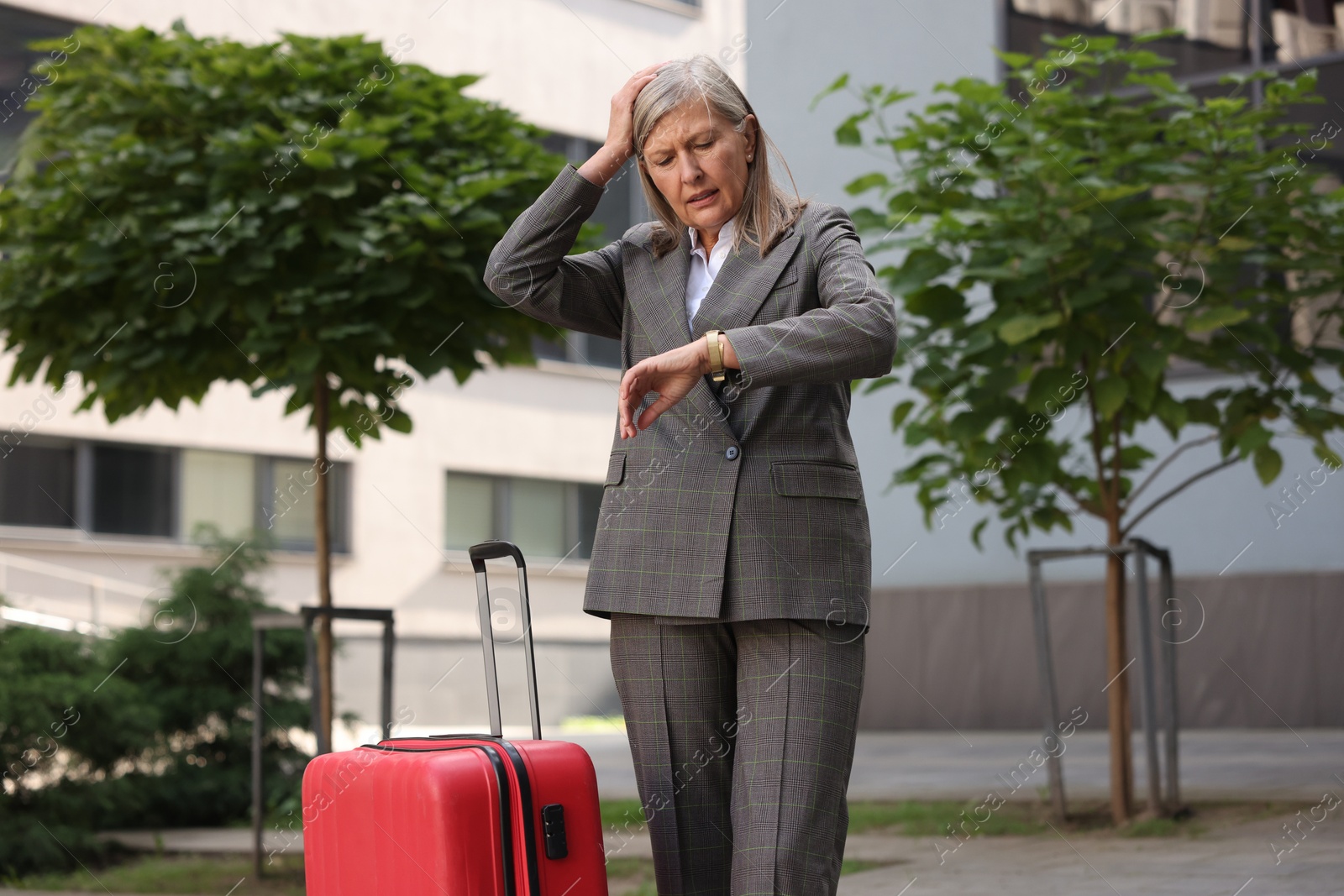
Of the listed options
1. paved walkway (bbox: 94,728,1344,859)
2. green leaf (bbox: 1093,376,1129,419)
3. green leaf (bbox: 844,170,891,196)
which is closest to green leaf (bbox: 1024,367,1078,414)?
green leaf (bbox: 1093,376,1129,419)

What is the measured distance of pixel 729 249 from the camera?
2.21 metres

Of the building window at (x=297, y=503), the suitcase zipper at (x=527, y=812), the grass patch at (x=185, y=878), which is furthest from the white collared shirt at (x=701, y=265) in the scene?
the building window at (x=297, y=503)

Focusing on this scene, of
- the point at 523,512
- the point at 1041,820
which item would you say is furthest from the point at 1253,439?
the point at 523,512

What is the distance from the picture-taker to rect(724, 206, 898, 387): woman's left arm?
1913 millimetres

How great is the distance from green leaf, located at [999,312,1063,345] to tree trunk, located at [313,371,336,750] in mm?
2374

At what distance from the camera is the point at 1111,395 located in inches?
203

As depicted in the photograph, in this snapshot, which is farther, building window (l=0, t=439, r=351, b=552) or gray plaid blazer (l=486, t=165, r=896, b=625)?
building window (l=0, t=439, r=351, b=552)

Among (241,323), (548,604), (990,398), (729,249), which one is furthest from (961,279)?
(548,604)

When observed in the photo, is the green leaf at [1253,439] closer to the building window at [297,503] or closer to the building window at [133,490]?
the building window at [297,503]

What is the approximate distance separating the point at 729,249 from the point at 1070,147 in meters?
3.17

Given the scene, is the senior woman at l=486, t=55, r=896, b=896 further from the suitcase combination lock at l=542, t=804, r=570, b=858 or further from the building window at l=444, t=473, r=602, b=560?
the building window at l=444, t=473, r=602, b=560

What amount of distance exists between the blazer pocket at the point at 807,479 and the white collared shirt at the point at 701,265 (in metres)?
0.28

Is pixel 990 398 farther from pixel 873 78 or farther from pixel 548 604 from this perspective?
pixel 548 604

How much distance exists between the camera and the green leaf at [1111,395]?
16.8 ft
